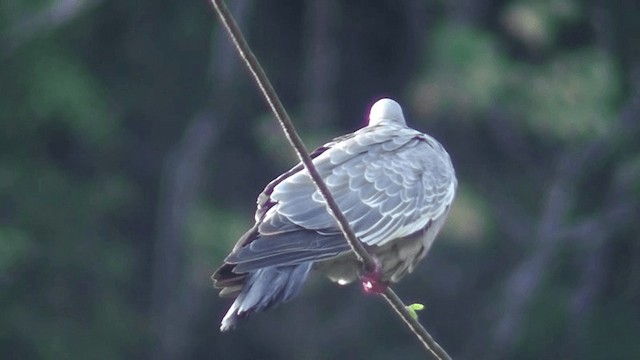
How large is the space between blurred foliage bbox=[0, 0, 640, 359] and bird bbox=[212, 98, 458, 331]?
6542 millimetres

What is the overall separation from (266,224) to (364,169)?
2.17 ft

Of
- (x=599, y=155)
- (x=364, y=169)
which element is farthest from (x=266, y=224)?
(x=599, y=155)

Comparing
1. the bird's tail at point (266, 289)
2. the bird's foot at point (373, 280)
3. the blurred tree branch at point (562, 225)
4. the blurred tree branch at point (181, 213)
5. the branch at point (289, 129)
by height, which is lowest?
the blurred tree branch at point (562, 225)

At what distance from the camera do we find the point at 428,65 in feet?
45.3

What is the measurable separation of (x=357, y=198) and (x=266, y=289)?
0.96 m

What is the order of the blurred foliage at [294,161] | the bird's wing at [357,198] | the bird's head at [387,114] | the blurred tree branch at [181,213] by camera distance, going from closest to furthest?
the bird's wing at [357,198]
the bird's head at [387,114]
the blurred foliage at [294,161]
the blurred tree branch at [181,213]

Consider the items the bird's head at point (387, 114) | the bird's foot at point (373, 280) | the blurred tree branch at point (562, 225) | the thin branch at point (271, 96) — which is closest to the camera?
the thin branch at point (271, 96)

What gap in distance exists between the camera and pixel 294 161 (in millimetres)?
13039

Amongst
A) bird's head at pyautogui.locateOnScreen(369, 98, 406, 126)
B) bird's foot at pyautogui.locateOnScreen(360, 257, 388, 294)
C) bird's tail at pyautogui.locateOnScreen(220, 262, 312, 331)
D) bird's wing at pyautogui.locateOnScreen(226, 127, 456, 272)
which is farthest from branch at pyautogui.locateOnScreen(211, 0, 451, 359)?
bird's head at pyautogui.locateOnScreen(369, 98, 406, 126)

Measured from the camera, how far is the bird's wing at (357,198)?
557cm

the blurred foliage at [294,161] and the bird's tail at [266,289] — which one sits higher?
the bird's tail at [266,289]

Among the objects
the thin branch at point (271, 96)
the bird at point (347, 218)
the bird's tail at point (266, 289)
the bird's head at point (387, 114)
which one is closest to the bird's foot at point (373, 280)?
the bird at point (347, 218)

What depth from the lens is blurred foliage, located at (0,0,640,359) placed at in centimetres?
1338

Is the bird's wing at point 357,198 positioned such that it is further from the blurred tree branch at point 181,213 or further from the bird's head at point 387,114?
the blurred tree branch at point 181,213
